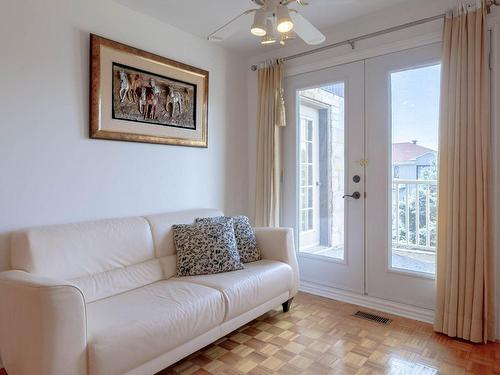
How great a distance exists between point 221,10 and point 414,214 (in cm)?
221

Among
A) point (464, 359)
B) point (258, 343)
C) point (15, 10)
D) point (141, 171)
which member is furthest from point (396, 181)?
point (15, 10)

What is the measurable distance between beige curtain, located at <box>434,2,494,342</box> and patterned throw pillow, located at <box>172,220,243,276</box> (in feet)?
4.81

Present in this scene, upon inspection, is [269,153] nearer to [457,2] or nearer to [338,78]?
[338,78]

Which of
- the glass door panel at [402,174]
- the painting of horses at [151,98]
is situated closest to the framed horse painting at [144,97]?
the painting of horses at [151,98]

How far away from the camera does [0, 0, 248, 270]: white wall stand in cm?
199

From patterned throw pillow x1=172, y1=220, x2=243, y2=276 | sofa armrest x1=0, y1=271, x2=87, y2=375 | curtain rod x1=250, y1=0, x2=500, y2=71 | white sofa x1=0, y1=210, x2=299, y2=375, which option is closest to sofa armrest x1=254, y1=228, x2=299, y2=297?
white sofa x1=0, y1=210, x2=299, y2=375

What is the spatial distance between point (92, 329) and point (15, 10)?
1892 millimetres

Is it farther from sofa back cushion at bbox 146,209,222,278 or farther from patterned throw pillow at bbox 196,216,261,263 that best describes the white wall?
patterned throw pillow at bbox 196,216,261,263

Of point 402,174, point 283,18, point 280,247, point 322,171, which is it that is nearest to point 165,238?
point 280,247

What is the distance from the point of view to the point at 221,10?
8.60ft

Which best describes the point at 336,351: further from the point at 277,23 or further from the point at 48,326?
the point at 277,23

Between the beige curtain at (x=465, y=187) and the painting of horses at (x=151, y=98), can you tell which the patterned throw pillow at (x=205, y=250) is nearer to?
the painting of horses at (x=151, y=98)

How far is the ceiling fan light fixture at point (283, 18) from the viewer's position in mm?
1757

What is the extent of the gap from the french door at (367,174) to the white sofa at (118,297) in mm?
617
